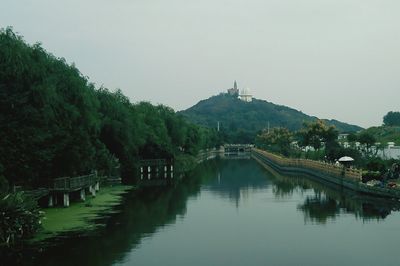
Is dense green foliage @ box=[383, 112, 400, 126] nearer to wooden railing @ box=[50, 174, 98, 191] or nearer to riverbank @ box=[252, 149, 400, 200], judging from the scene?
riverbank @ box=[252, 149, 400, 200]

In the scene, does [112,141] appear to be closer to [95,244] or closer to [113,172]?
[113,172]

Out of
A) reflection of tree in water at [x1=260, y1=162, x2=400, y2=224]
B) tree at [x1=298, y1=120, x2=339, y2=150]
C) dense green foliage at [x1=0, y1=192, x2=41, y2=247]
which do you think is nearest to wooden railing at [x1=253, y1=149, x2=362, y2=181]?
reflection of tree in water at [x1=260, y1=162, x2=400, y2=224]

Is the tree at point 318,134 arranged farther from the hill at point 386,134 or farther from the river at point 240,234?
the river at point 240,234

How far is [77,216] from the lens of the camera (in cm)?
3000

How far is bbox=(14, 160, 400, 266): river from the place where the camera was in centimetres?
2070

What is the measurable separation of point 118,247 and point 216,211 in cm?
1224

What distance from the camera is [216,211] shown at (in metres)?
34.3

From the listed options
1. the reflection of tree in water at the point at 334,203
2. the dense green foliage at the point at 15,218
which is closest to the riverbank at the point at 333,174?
the reflection of tree in water at the point at 334,203

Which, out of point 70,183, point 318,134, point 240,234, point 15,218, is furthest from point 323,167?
point 15,218

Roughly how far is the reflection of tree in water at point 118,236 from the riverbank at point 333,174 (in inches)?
501

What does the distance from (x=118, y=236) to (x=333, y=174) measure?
30628 millimetres

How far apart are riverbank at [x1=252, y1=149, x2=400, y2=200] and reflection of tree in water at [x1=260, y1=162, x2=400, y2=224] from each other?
46 cm

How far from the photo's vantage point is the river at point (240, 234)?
20703 mm

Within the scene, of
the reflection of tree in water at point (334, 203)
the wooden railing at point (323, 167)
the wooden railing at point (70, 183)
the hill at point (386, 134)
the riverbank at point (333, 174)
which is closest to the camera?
the reflection of tree in water at point (334, 203)
